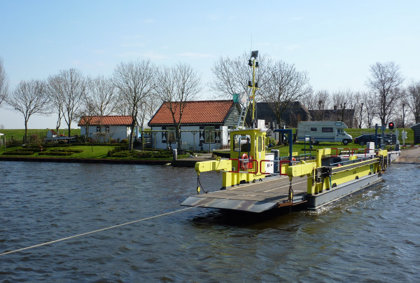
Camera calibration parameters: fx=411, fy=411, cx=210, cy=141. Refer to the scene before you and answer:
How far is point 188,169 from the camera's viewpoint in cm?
3291

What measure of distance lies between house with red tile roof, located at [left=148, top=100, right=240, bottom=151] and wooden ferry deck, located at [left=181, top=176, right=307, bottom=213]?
26.3 meters

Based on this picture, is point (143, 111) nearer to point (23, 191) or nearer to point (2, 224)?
point (23, 191)

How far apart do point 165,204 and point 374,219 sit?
28.1ft

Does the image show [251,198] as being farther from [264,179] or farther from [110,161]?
[110,161]

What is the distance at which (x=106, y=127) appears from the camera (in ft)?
190

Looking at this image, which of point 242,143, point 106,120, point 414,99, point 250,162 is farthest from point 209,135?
point 414,99

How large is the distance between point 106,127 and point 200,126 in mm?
17731

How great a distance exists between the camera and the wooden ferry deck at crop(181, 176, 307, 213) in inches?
536

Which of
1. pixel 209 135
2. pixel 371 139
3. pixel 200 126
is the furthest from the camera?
pixel 371 139

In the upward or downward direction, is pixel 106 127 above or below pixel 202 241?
above

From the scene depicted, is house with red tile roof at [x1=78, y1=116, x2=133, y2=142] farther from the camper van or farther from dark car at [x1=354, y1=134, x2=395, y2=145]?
dark car at [x1=354, y1=134, x2=395, y2=145]

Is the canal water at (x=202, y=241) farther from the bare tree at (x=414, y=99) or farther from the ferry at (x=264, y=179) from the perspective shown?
the bare tree at (x=414, y=99)

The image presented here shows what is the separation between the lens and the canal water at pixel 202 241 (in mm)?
9898

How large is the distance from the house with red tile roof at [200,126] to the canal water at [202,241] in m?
24.4
